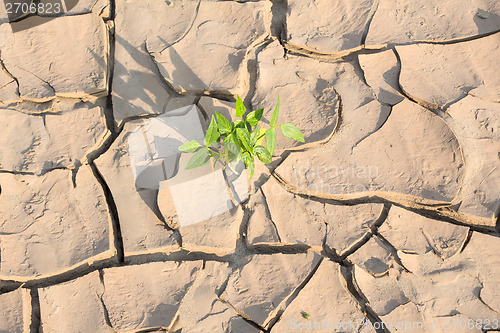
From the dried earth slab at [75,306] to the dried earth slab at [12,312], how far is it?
10 centimetres

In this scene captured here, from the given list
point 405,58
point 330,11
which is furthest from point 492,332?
point 330,11

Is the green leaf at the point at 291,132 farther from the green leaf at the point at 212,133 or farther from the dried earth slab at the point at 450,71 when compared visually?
the dried earth slab at the point at 450,71

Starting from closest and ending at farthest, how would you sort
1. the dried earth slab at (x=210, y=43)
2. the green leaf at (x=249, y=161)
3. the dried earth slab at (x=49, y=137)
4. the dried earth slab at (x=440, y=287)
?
the dried earth slab at (x=440, y=287) < the green leaf at (x=249, y=161) < the dried earth slab at (x=49, y=137) < the dried earth slab at (x=210, y=43)

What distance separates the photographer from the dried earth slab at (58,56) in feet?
7.29

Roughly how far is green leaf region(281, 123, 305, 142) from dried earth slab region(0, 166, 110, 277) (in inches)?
39.0

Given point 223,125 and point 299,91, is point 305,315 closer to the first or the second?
point 223,125

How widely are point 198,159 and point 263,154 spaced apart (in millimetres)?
331

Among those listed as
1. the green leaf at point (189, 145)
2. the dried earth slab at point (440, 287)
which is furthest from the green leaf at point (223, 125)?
the dried earth slab at point (440, 287)

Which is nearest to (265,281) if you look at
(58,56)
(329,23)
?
(329,23)

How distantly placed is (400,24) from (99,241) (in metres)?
2.06

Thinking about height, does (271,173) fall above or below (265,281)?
above

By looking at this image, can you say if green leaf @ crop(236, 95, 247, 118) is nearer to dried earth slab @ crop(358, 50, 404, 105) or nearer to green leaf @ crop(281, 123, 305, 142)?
green leaf @ crop(281, 123, 305, 142)

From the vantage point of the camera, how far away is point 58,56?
7.49 ft

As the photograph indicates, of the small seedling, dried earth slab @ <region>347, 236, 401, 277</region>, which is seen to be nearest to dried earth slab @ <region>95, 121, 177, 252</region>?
the small seedling
